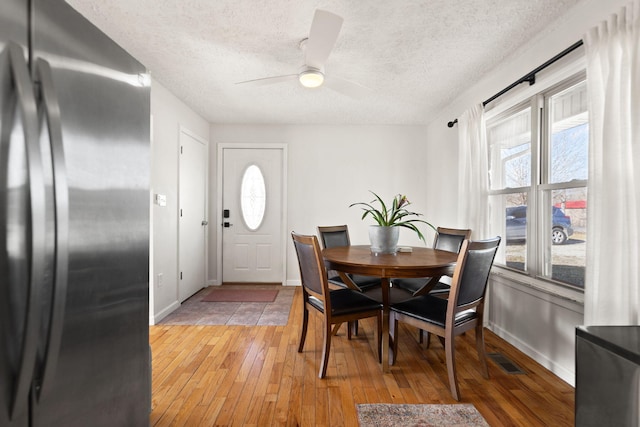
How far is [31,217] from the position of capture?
0.70 m

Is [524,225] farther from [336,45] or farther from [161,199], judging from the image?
[161,199]

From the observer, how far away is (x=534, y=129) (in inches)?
95.8

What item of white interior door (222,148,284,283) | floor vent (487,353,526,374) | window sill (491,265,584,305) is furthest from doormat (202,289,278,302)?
window sill (491,265,584,305)

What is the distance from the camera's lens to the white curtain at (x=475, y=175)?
290 centimetres

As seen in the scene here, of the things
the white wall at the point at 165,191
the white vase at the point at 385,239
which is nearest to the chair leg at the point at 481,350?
the white vase at the point at 385,239

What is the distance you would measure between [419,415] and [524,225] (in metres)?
1.78

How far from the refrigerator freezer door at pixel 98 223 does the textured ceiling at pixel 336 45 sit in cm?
118

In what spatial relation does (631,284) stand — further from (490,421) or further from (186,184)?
(186,184)

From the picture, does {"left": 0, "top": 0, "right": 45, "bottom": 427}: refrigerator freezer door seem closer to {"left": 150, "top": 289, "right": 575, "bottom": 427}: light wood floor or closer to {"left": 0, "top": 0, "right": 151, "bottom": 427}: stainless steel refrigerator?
{"left": 0, "top": 0, "right": 151, "bottom": 427}: stainless steel refrigerator

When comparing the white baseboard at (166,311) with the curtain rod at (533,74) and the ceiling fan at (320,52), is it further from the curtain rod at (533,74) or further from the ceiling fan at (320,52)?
the curtain rod at (533,74)

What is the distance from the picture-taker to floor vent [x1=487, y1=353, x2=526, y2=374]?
2.16 metres

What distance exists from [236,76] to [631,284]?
3163 mm

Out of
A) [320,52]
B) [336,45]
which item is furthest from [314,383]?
[336,45]

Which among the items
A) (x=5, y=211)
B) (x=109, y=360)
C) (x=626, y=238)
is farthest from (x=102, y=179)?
(x=626, y=238)
